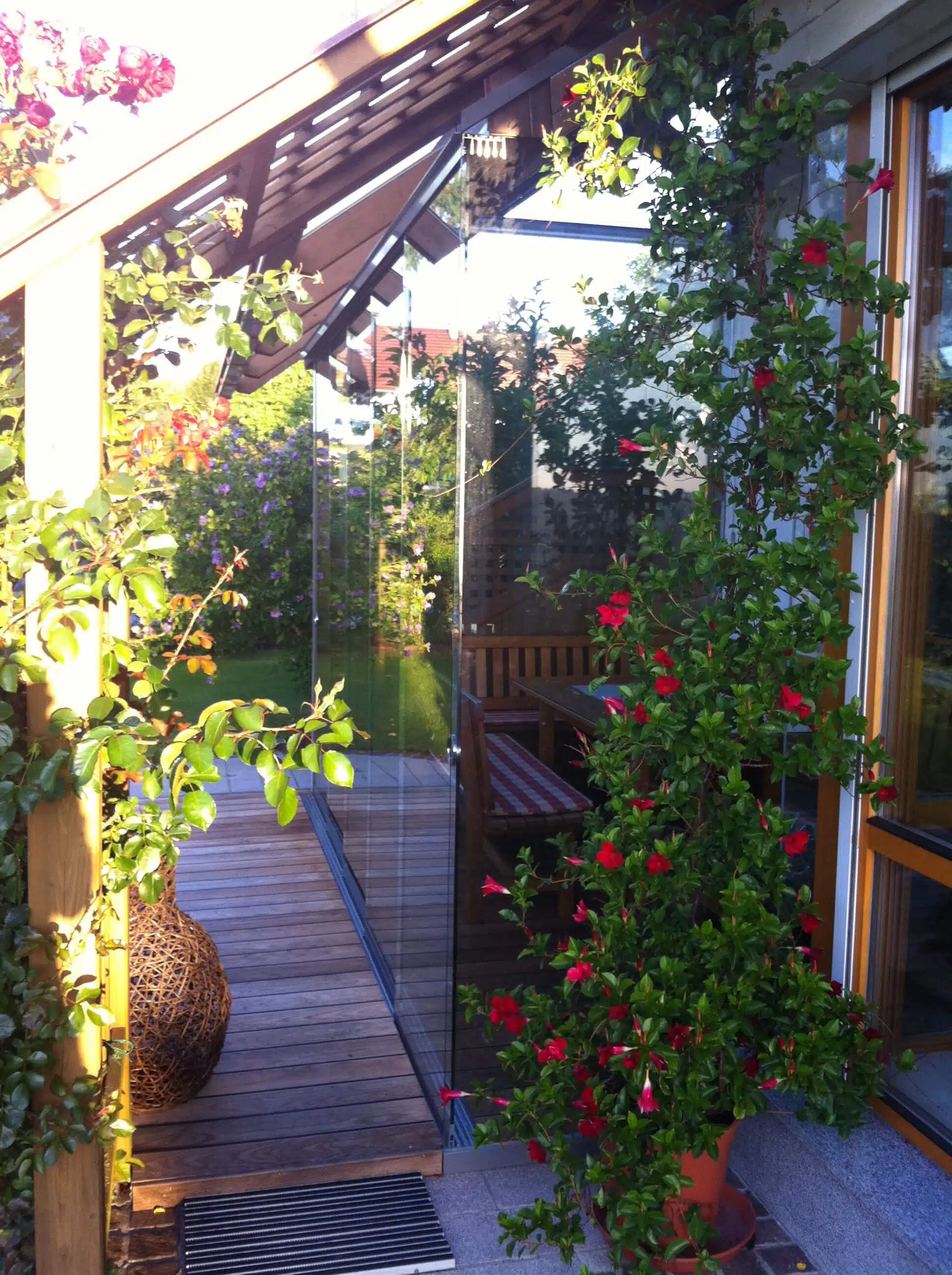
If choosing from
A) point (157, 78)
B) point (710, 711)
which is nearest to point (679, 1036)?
point (710, 711)

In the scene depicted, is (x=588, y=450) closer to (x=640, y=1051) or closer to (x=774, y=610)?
(x=774, y=610)

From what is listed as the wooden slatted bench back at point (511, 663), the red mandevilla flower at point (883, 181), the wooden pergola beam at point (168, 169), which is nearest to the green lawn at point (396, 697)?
the wooden slatted bench back at point (511, 663)

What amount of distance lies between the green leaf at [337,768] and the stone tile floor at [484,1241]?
1.35 m

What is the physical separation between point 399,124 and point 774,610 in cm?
184

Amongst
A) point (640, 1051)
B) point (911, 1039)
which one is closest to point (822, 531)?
point (640, 1051)

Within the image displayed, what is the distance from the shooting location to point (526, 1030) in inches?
106

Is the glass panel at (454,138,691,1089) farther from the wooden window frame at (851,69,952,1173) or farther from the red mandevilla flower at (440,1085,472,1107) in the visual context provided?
the wooden window frame at (851,69,952,1173)

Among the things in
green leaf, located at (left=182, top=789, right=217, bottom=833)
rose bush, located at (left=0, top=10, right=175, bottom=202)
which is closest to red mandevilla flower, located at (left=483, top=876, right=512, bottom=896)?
green leaf, located at (left=182, top=789, right=217, bottom=833)

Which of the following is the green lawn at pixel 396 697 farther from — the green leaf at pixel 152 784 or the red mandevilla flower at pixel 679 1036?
the red mandevilla flower at pixel 679 1036

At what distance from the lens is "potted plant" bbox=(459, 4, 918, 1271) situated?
2432 mm

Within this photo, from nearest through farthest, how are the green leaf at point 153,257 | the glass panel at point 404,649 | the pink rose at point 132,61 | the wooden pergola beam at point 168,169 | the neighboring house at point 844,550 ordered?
1. the wooden pergola beam at point 168,169
2. the pink rose at point 132,61
3. the green leaf at point 153,257
4. the neighboring house at point 844,550
5. the glass panel at point 404,649

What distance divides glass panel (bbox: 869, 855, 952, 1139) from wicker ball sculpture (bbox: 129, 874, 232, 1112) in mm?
1837

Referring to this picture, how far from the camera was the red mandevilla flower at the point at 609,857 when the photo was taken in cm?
252

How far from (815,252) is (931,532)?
2.49 feet
